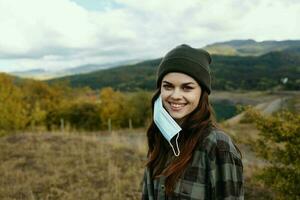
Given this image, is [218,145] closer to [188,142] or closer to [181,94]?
[188,142]

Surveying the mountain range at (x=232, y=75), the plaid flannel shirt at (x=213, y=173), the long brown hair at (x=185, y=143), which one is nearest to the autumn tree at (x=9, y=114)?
the long brown hair at (x=185, y=143)

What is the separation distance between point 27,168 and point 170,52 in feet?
22.0

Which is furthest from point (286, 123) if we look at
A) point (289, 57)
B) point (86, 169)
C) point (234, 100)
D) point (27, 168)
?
point (289, 57)

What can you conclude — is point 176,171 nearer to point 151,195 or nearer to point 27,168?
point 151,195

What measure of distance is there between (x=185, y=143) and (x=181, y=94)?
0.21 meters

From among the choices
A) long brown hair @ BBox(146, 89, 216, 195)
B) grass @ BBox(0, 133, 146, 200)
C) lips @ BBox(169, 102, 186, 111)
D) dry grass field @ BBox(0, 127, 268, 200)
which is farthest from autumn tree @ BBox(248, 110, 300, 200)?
lips @ BBox(169, 102, 186, 111)

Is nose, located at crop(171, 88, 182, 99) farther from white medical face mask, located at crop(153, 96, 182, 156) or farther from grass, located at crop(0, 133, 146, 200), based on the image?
grass, located at crop(0, 133, 146, 200)

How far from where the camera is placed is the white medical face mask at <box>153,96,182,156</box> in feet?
6.44

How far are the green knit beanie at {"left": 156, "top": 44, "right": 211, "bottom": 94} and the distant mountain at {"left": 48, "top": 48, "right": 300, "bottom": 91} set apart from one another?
10518cm

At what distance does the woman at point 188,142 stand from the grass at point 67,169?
439cm

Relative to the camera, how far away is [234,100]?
289 ft

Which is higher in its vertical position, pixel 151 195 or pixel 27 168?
pixel 151 195

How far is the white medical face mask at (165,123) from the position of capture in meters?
1.96

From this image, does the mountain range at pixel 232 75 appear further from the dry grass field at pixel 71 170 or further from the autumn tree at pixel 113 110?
the dry grass field at pixel 71 170
